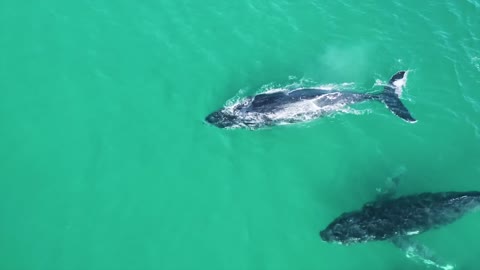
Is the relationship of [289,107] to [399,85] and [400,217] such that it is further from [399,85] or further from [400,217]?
[400,217]

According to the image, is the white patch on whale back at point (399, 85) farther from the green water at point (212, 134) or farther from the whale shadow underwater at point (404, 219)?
the whale shadow underwater at point (404, 219)

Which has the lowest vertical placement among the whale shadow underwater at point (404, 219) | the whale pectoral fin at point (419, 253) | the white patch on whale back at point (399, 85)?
→ the whale pectoral fin at point (419, 253)

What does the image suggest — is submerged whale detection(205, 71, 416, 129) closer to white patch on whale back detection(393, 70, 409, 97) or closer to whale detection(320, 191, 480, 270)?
white patch on whale back detection(393, 70, 409, 97)

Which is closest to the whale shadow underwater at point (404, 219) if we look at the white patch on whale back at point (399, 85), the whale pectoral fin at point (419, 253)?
the whale pectoral fin at point (419, 253)

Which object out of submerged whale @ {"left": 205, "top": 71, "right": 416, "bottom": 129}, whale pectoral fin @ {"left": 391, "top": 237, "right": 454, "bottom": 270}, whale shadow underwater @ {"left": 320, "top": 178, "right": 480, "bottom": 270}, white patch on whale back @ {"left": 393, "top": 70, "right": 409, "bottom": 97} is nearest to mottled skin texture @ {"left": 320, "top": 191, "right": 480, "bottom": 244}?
whale shadow underwater @ {"left": 320, "top": 178, "right": 480, "bottom": 270}

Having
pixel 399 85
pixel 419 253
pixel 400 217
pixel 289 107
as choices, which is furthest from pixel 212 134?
pixel 419 253

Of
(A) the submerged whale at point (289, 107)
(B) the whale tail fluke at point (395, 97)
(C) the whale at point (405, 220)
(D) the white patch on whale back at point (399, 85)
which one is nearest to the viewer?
(C) the whale at point (405, 220)

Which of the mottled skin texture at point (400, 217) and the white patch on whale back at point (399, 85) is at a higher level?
the white patch on whale back at point (399, 85)
